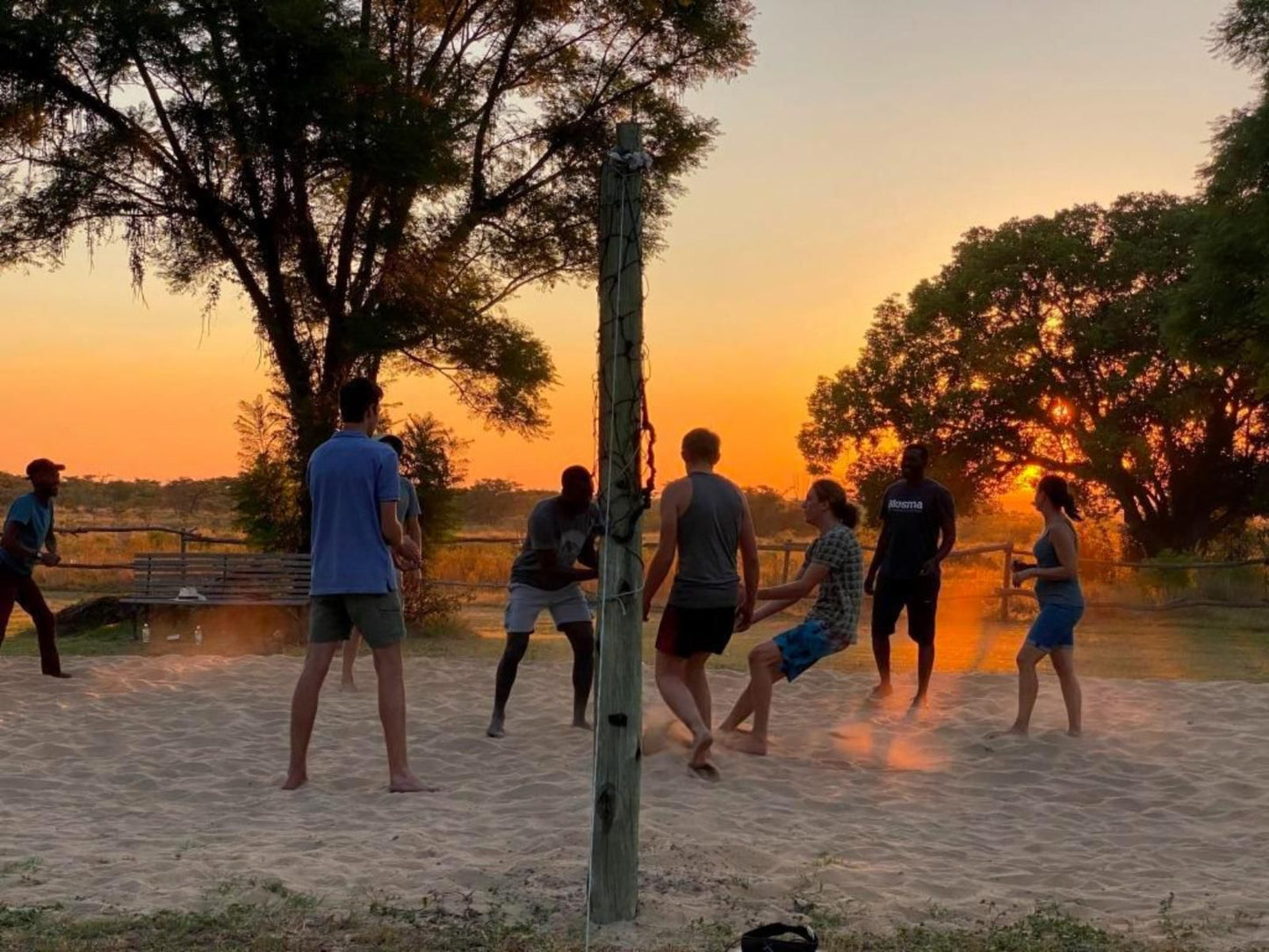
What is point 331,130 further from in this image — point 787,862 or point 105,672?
point 787,862

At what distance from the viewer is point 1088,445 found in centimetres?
2833

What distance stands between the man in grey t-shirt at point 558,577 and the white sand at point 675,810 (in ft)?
1.66

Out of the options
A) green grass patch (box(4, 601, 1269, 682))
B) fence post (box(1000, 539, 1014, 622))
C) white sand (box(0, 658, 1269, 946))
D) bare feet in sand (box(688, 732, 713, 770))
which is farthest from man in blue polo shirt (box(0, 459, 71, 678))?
fence post (box(1000, 539, 1014, 622))

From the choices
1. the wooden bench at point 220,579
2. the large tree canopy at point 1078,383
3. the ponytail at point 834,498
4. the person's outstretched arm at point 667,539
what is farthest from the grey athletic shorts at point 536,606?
the large tree canopy at point 1078,383

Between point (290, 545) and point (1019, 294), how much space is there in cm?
1956

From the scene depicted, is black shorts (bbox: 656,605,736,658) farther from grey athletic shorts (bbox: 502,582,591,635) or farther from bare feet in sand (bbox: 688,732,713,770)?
grey athletic shorts (bbox: 502,582,591,635)

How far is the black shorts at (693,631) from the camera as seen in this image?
7.26 metres

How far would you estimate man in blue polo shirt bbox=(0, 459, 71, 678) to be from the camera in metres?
10.4

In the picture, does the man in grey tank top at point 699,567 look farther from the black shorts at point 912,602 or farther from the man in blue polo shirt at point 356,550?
the black shorts at point 912,602

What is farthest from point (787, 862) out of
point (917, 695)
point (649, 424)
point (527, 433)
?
point (527, 433)

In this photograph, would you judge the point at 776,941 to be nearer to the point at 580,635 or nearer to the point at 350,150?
the point at 580,635

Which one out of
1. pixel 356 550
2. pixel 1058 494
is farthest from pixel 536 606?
pixel 1058 494

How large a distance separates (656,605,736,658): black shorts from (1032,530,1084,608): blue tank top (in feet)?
7.89

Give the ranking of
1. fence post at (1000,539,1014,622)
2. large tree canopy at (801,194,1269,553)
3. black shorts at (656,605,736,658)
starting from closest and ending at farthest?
black shorts at (656,605,736,658) < fence post at (1000,539,1014,622) < large tree canopy at (801,194,1269,553)
